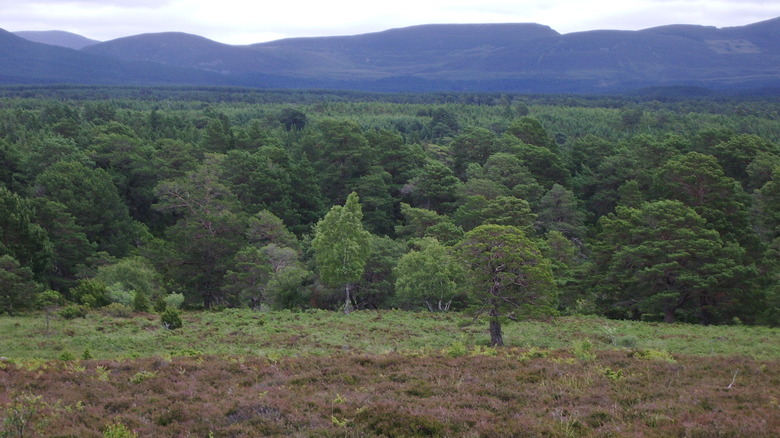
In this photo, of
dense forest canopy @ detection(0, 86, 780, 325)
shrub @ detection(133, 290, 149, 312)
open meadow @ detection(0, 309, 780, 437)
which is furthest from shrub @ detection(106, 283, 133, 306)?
open meadow @ detection(0, 309, 780, 437)

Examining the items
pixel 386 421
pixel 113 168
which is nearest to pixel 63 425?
pixel 386 421

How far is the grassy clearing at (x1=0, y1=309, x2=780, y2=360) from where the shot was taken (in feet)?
72.1

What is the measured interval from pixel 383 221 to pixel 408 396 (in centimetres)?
4635

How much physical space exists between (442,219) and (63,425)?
38478 millimetres

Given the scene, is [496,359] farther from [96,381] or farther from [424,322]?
[424,322]

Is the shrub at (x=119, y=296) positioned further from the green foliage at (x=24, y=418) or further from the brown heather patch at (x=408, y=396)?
the green foliage at (x=24, y=418)

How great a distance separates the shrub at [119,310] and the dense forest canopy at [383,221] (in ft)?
4.09

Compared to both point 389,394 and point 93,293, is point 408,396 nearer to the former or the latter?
point 389,394

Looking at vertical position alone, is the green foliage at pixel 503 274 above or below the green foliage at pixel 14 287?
above

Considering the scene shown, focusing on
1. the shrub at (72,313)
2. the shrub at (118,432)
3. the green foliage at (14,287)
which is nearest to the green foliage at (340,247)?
the shrub at (72,313)

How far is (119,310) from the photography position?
2914 cm

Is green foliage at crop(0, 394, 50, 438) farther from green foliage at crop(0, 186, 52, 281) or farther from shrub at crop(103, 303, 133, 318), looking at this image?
green foliage at crop(0, 186, 52, 281)

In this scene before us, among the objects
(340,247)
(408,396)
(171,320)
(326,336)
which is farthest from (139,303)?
(408,396)

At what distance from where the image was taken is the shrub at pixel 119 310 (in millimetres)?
28766
